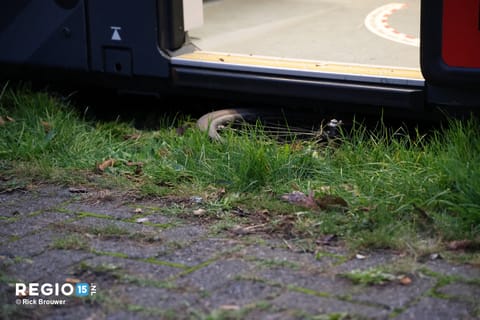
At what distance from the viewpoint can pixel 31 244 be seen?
273 cm

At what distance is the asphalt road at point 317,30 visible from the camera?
4137mm

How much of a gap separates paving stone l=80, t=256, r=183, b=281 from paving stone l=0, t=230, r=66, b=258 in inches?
8.2

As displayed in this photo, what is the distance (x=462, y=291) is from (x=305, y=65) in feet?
5.88

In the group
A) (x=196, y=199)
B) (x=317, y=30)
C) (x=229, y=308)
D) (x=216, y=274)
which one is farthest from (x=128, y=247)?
(x=317, y=30)

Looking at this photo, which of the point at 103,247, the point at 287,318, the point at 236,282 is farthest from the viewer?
the point at 103,247

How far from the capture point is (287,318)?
2.14 meters

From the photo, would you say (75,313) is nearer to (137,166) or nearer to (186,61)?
(137,166)

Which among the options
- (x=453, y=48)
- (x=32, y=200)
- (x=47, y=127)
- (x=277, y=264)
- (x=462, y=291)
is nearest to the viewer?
(x=462, y=291)

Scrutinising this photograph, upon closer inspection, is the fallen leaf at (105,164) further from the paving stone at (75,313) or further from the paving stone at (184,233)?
the paving stone at (75,313)

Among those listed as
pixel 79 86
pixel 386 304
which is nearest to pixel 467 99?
pixel 386 304

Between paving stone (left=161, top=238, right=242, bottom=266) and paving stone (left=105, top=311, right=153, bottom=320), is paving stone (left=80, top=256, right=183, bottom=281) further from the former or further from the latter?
paving stone (left=105, top=311, right=153, bottom=320)

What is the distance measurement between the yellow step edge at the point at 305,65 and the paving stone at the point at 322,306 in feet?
5.13

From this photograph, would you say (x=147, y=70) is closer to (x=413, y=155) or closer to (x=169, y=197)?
(x=169, y=197)

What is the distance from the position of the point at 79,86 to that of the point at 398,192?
2252 mm
